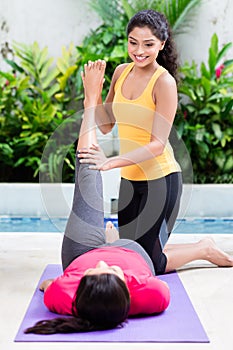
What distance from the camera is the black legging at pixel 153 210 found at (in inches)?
125

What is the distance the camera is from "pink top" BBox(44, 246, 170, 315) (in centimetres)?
262

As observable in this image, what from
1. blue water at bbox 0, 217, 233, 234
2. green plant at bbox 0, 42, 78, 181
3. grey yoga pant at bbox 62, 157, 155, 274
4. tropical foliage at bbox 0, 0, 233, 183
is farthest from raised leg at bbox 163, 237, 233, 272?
green plant at bbox 0, 42, 78, 181

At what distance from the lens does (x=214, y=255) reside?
3.51m

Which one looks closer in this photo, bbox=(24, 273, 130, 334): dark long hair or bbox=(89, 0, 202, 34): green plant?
bbox=(24, 273, 130, 334): dark long hair

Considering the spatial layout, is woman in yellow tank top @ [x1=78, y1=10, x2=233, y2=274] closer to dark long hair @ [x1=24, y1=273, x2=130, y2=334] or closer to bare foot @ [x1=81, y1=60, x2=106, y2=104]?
bare foot @ [x1=81, y1=60, x2=106, y2=104]

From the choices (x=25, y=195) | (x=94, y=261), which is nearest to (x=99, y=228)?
(x=94, y=261)

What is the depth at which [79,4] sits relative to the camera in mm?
6238

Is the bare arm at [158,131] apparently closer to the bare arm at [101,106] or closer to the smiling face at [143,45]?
the smiling face at [143,45]

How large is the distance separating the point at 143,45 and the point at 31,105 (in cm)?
296

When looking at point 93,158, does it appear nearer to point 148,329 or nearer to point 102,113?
point 102,113

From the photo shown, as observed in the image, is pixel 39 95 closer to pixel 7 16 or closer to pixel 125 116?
pixel 7 16

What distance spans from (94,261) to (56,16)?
3.93 m

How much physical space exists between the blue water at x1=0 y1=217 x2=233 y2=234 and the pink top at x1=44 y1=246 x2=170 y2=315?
6.79 feet

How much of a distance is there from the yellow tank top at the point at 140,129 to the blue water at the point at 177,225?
166 centimetres
